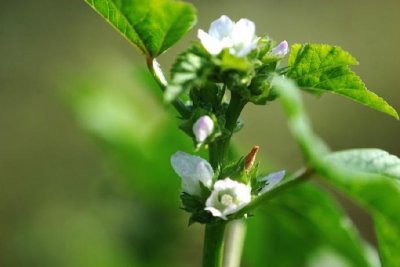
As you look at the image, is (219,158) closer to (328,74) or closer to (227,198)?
(227,198)

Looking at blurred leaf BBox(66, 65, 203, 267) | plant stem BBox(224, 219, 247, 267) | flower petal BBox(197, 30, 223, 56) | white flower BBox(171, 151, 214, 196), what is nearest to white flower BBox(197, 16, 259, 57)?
flower petal BBox(197, 30, 223, 56)

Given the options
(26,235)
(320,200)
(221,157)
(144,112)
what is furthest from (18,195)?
(221,157)

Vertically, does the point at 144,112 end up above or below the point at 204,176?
below

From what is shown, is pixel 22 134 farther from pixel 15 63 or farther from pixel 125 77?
pixel 125 77

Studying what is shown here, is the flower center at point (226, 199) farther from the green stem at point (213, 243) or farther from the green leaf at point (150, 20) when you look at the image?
the green leaf at point (150, 20)

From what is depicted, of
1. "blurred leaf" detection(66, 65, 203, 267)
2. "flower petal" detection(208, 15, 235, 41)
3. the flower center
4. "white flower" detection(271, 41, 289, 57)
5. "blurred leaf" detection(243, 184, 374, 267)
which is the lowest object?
"blurred leaf" detection(66, 65, 203, 267)

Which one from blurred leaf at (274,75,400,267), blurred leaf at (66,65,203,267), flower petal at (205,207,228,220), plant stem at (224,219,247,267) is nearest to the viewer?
blurred leaf at (274,75,400,267)

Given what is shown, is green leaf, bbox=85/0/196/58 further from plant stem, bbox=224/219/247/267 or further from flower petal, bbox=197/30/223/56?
plant stem, bbox=224/219/247/267
